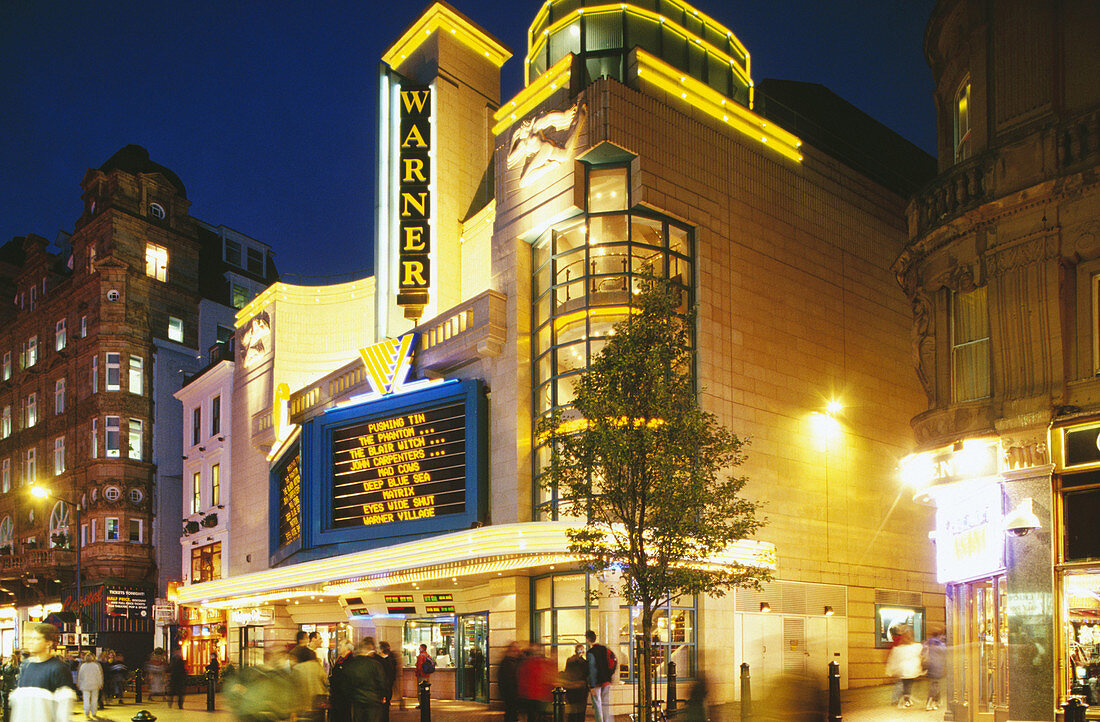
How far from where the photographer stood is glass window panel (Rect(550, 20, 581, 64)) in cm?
2911

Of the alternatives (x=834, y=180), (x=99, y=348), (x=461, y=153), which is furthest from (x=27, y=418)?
(x=834, y=180)

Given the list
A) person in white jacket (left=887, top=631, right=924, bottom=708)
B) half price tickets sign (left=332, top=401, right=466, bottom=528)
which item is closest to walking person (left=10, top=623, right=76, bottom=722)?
person in white jacket (left=887, top=631, right=924, bottom=708)

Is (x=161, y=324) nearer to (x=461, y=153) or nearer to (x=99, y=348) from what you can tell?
(x=99, y=348)

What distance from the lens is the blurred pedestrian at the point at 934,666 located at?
730 inches

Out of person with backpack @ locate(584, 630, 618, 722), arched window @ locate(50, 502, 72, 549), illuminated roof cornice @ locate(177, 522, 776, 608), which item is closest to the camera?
person with backpack @ locate(584, 630, 618, 722)

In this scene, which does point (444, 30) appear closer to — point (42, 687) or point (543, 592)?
point (543, 592)

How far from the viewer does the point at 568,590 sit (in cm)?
2447

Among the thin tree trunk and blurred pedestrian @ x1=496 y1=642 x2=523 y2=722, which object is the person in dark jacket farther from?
the thin tree trunk

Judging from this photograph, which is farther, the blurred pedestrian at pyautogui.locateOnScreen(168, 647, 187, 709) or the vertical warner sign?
the vertical warner sign

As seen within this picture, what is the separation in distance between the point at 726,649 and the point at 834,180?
15.3 metres

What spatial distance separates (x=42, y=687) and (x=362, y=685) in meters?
4.79

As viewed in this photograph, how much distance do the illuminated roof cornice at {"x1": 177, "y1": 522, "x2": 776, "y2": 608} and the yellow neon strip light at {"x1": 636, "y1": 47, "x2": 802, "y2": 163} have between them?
467 inches

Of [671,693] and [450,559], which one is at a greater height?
[450,559]

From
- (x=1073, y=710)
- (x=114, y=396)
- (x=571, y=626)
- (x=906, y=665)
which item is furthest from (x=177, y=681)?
(x=114, y=396)
